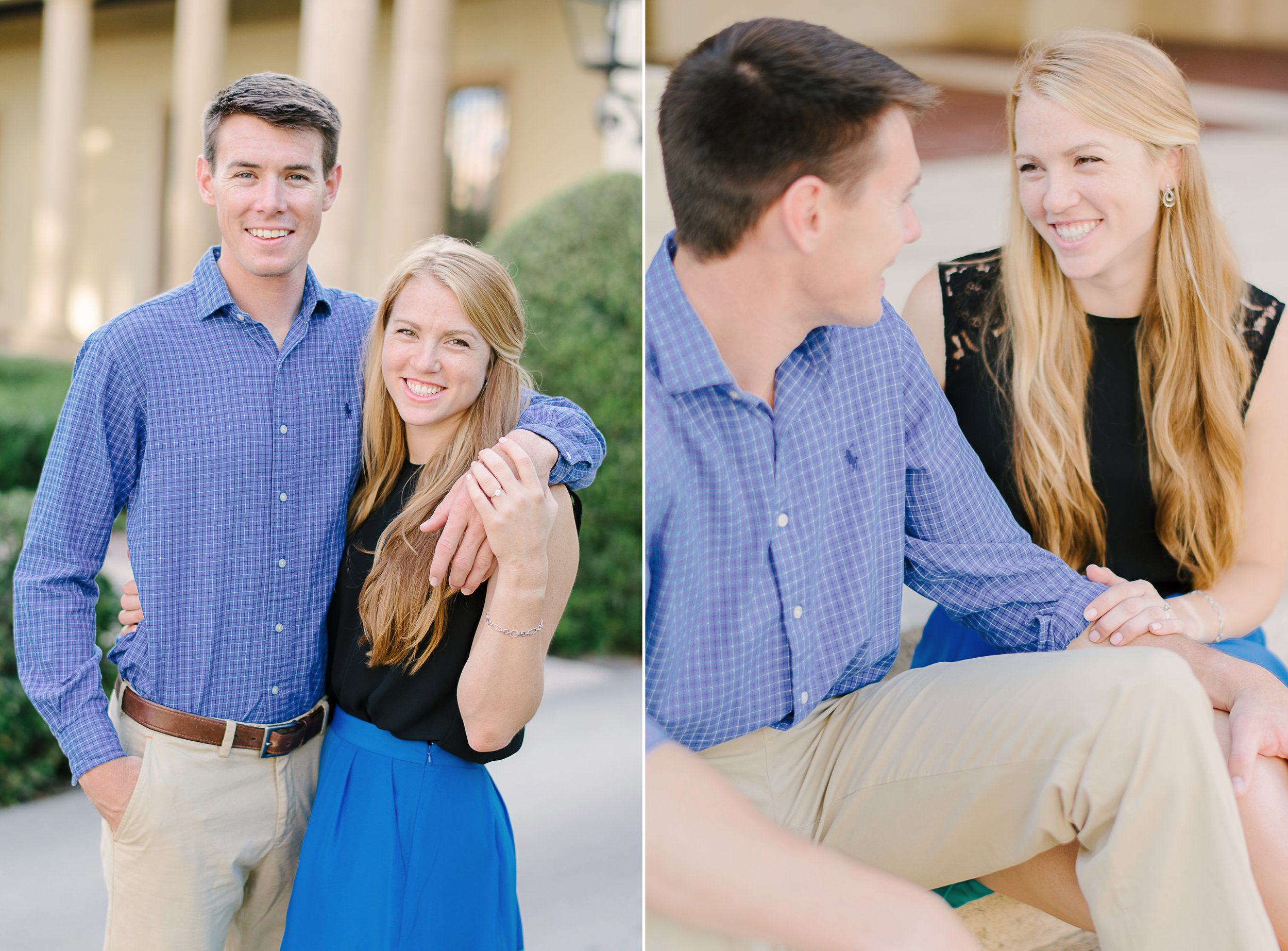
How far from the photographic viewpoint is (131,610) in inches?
74.3

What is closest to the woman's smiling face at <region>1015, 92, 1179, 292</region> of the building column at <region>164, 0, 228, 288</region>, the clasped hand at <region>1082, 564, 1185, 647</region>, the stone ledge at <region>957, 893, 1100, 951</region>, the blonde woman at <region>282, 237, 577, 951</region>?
the clasped hand at <region>1082, 564, 1185, 647</region>

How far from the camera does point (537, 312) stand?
16.9 ft

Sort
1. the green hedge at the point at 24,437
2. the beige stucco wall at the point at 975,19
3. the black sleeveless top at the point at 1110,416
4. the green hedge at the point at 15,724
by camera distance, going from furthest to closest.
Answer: the green hedge at the point at 24,437
the beige stucco wall at the point at 975,19
the green hedge at the point at 15,724
the black sleeveless top at the point at 1110,416

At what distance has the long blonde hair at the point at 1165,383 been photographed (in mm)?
2127

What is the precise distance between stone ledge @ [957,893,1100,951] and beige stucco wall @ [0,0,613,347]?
19.4ft

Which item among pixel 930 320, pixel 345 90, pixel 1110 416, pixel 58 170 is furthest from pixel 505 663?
pixel 58 170

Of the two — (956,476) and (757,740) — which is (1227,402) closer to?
(956,476)

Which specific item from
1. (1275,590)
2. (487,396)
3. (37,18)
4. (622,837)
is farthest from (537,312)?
(37,18)

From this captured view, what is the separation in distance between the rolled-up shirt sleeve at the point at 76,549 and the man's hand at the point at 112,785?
0.01 metres

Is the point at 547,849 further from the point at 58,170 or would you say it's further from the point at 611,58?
the point at 58,170

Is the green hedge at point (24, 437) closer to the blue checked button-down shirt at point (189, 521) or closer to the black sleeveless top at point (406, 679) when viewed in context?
the blue checked button-down shirt at point (189, 521)

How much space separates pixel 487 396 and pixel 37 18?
35.4 feet

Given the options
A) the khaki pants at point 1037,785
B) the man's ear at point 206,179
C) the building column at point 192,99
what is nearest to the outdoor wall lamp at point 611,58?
the man's ear at point 206,179

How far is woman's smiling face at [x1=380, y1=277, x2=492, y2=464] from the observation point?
1807 mm
